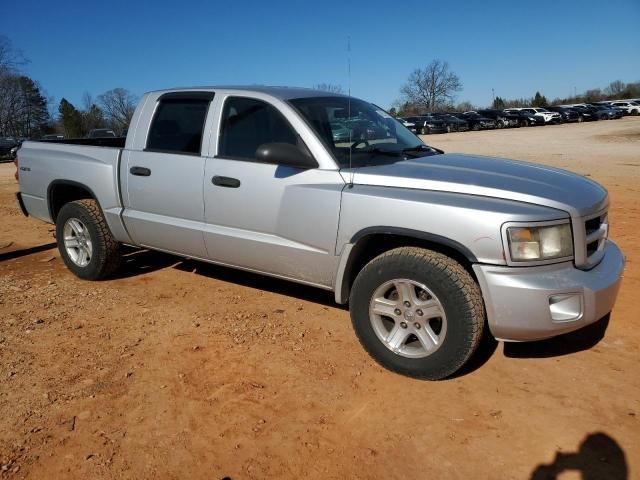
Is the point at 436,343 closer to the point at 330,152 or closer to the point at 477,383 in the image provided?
the point at 477,383

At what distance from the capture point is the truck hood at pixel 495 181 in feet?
9.65

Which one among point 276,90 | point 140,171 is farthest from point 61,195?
point 276,90

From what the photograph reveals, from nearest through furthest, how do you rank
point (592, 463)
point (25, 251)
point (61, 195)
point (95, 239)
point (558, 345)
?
point (592, 463) < point (558, 345) < point (95, 239) < point (61, 195) < point (25, 251)

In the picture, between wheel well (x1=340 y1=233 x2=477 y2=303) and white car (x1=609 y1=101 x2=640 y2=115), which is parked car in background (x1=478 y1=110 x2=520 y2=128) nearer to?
white car (x1=609 y1=101 x2=640 y2=115)

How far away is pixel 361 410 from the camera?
2906mm

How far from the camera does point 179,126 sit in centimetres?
436

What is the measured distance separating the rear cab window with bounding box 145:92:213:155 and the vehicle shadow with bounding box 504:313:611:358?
111 inches

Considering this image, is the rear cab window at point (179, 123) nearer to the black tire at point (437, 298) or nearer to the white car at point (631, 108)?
the black tire at point (437, 298)

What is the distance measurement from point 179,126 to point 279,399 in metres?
2.52

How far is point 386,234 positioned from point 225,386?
1.40 m

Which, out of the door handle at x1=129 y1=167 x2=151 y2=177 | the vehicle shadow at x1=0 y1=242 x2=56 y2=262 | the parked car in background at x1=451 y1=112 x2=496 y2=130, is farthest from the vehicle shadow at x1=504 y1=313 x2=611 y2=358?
the parked car in background at x1=451 y1=112 x2=496 y2=130

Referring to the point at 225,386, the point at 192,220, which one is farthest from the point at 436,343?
the point at 192,220

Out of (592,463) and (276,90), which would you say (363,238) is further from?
(592,463)

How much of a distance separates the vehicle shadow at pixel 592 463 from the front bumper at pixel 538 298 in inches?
24.0
